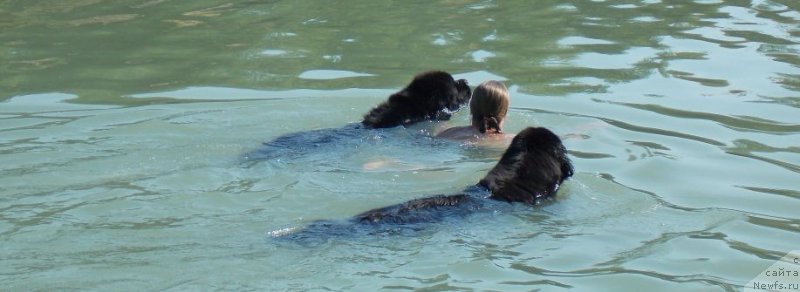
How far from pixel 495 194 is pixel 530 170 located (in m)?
0.36

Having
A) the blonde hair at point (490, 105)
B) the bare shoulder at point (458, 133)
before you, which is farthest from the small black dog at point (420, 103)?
the blonde hair at point (490, 105)

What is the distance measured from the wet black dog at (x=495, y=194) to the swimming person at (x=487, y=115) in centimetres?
115

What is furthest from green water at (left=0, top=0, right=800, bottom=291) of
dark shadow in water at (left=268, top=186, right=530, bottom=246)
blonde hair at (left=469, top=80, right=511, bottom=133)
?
blonde hair at (left=469, top=80, right=511, bottom=133)

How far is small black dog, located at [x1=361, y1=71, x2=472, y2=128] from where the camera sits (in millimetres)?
9695

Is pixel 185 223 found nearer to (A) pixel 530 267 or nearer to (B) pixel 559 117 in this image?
(A) pixel 530 267

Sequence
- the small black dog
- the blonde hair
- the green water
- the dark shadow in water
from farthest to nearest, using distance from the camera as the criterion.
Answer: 1. the small black dog
2. the blonde hair
3. the dark shadow in water
4. the green water

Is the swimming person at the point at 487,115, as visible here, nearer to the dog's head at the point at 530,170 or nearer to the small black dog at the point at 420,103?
the small black dog at the point at 420,103

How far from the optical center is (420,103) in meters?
9.91

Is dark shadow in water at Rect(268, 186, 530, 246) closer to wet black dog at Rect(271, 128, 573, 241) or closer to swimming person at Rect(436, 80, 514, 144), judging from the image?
wet black dog at Rect(271, 128, 573, 241)

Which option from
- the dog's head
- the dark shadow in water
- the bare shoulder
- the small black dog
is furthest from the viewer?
the small black dog

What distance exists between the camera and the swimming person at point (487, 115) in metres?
9.23

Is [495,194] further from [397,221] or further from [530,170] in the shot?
[397,221]

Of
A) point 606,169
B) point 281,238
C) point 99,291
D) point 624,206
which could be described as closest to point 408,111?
point 606,169

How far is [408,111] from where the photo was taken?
9844mm
